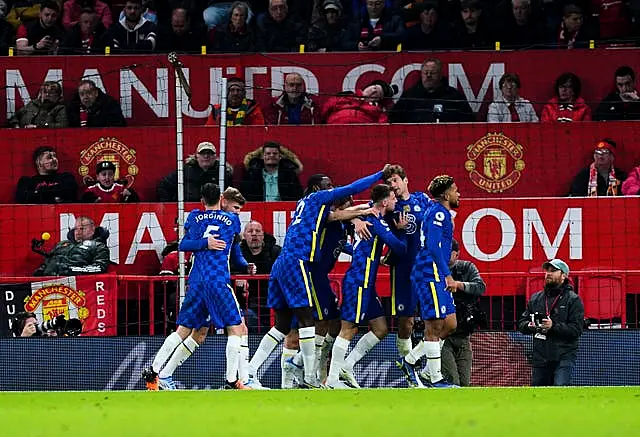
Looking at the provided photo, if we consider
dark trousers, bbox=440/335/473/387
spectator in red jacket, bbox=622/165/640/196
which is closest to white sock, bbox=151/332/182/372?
dark trousers, bbox=440/335/473/387

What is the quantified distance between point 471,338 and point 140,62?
574 cm

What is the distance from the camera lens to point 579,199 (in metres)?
17.0

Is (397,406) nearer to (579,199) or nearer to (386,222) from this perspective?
(386,222)

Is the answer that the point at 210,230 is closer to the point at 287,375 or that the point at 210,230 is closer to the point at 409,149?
the point at 287,375

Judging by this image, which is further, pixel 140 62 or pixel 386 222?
pixel 140 62

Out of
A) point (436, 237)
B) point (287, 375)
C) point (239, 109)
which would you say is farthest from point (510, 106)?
point (287, 375)

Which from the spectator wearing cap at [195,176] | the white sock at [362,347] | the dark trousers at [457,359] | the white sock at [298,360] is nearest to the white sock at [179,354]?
the white sock at [298,360]

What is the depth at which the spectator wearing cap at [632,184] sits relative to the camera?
17.1 meters

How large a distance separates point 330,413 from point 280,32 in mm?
10893

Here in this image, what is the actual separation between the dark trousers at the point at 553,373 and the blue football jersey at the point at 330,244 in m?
2.45

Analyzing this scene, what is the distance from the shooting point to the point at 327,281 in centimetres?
1382

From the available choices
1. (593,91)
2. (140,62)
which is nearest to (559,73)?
(593,91)

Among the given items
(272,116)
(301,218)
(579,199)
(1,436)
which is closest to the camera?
(1,436)

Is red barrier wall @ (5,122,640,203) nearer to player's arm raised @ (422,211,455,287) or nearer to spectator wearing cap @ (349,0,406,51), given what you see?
spectator wearing cap @ (349,0,406,51)
